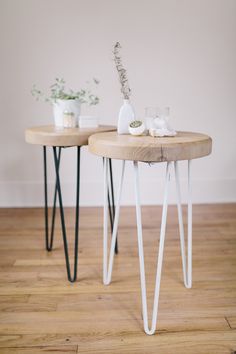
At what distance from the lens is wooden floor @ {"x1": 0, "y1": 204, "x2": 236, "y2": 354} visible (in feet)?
4.27

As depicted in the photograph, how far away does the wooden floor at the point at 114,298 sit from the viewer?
1301 mm

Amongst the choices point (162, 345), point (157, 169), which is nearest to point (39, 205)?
point (157, 169)

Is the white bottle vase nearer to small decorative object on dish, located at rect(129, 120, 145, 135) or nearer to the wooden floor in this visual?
small decorative object on dish, located at rect(129, 120, 145, 135)

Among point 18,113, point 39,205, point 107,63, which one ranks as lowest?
point 39,205

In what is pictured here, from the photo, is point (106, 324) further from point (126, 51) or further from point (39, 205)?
point (126, 51)

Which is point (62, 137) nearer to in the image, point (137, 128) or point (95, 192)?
point (137, 128)

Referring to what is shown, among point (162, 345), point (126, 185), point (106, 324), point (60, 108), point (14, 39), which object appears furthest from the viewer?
point (126, 185)

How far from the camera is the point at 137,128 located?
1.46 metres

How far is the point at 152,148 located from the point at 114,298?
2.31 ft

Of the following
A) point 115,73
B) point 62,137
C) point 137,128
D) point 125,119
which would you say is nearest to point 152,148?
point 137,128

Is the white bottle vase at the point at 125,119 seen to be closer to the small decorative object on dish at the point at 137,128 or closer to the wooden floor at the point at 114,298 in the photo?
the small decorative object on dish at the point at 137,128

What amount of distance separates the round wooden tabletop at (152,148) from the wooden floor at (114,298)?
613 millimetres

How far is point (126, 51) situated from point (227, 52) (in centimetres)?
74

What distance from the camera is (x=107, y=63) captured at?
110 inches
